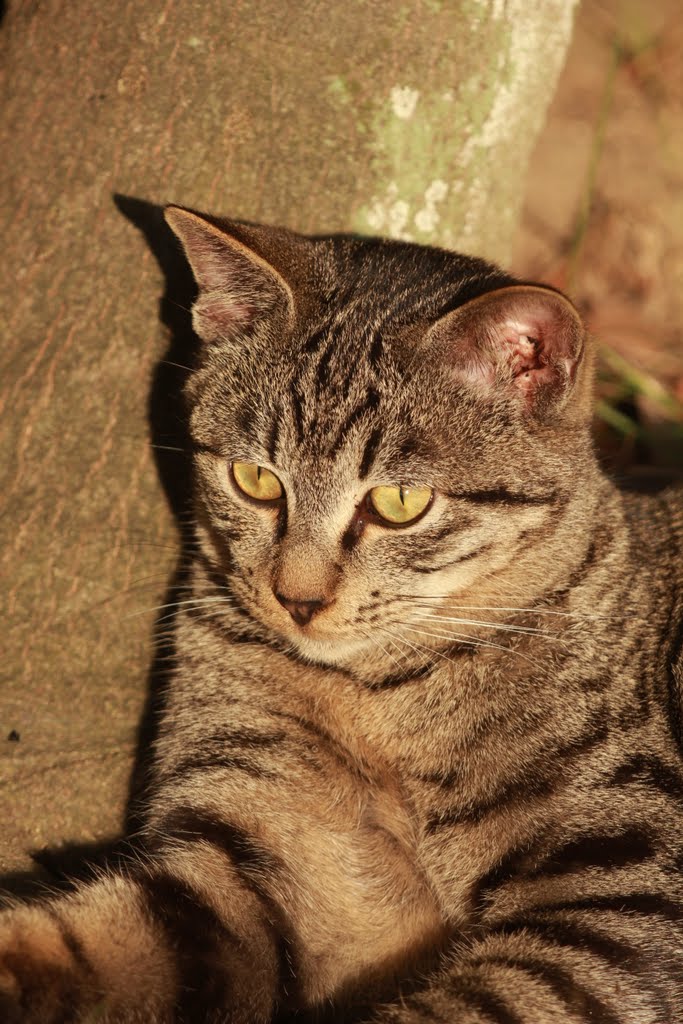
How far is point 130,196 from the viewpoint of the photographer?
3451 millimetres

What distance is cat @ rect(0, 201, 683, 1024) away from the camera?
2.69 meters

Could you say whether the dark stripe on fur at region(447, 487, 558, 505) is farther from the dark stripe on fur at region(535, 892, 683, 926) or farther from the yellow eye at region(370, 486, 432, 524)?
the dark stripe on fur at region(535, 892, 683, 926)

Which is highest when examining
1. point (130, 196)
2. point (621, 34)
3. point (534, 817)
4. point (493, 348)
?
point (621, 34)

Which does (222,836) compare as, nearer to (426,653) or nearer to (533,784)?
(426,653)

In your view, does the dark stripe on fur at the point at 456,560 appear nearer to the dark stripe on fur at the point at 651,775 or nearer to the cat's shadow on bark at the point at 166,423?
the dark stripe on fur at the point at 651,775

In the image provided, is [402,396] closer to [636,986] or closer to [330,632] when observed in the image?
[330,632]

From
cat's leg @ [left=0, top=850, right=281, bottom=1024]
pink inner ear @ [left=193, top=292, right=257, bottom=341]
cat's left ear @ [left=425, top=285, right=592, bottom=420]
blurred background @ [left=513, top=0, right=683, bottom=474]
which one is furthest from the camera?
blurred background @ [left=513, top=0, right=683, bottom=474]

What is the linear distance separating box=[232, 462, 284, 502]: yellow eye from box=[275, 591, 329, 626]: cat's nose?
30 cm

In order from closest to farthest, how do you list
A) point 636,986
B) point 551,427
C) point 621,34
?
1. point 636,986
2. point 551,427
3. point 621,34

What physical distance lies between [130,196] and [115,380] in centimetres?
60

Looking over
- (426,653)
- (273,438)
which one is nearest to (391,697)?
(426,653)

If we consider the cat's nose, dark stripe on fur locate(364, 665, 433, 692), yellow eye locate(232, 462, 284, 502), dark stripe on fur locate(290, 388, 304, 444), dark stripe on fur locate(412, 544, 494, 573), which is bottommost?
dark stripe on fur locate(364, 665, 433, 692)

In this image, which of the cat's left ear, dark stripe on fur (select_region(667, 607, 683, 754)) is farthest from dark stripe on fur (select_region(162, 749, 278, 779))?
the cat's left ear

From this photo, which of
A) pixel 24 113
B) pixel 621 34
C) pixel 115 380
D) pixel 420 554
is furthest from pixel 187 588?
pixel 621 34
